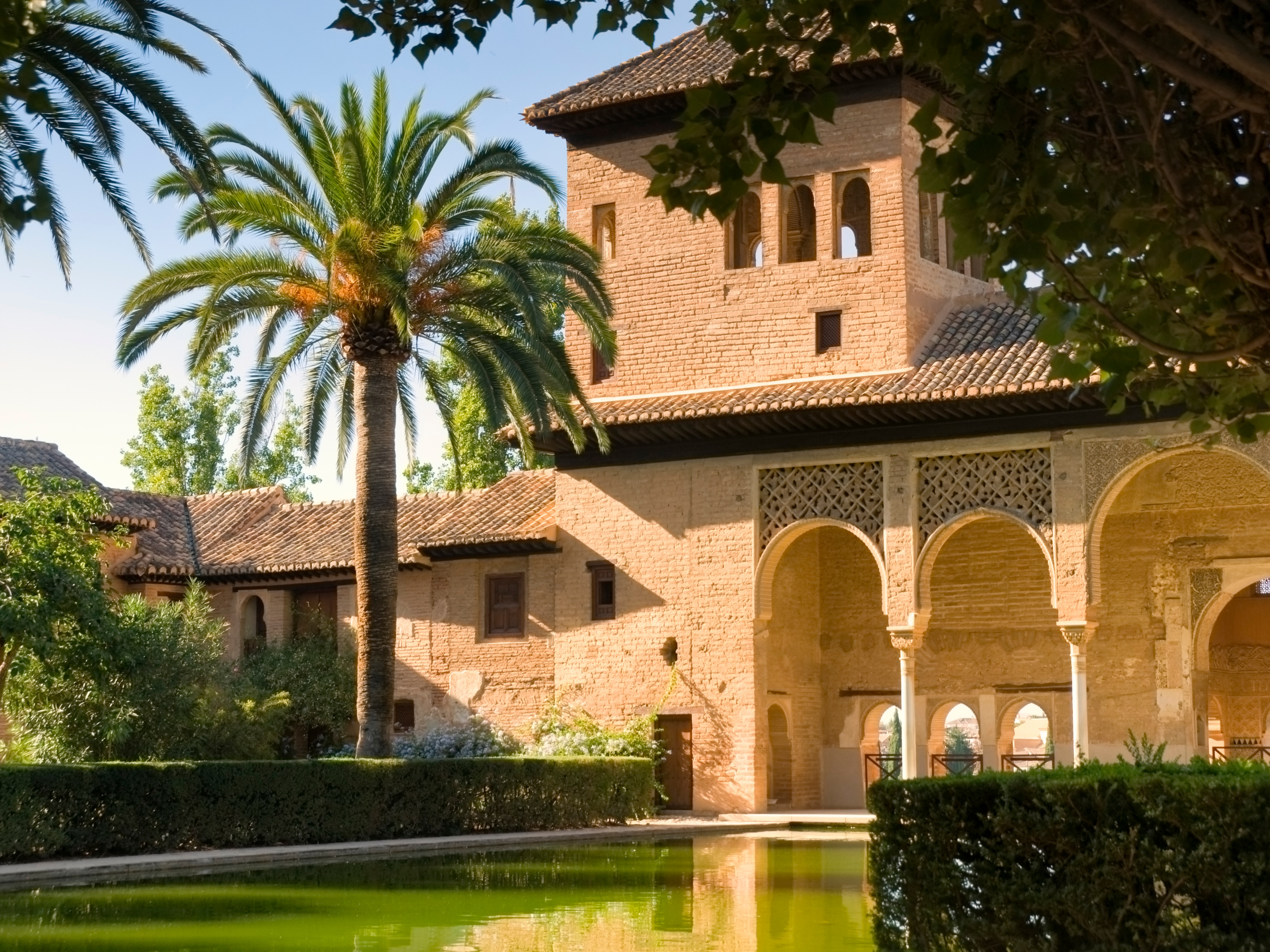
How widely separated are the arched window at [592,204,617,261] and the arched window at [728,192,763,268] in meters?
1.83

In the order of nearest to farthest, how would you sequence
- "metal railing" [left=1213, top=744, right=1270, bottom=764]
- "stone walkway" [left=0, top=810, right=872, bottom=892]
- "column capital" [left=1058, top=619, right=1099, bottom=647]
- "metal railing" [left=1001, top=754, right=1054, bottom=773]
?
"stone walkway" [left=0, top=810, right=872, bottom=892], "column capital" [left=1058, top=619, right=1099, bottom=647], "metal railing" [left=1213, top=744, right=1270, bottom=764], "metal railing" [left=1001, top=754, right=1054, bottom=773]

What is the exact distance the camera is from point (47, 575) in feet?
62.7

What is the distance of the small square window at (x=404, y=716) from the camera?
27.9 metres

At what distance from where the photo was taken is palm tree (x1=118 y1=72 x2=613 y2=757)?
762 inches

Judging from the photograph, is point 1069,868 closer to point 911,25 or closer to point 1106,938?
point 1106,938

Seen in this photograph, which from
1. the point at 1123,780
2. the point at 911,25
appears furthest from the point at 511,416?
the point at 911,25

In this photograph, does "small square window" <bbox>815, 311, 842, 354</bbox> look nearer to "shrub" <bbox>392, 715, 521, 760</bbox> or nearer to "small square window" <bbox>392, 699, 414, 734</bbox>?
"shrub" <bbox>392, 715, 521, 760</bbox>

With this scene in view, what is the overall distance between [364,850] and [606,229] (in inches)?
472

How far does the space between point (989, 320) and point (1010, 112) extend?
1980cm

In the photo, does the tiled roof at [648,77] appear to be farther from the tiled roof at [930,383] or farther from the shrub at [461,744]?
the shrub at [461,744]

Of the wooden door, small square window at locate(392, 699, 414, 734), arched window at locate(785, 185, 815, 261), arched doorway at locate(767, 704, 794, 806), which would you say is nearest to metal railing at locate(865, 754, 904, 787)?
arched doorway at locate(767, 704, 794, 806)

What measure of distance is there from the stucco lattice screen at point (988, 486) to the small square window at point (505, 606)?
22.3 ft

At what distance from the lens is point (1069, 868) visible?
25.7 feet

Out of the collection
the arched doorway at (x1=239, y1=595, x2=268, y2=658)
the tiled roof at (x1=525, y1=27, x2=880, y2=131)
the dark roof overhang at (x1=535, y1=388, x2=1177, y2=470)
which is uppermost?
the tiled roof at (x1=525, y1=27, x2=880, y2=131)
